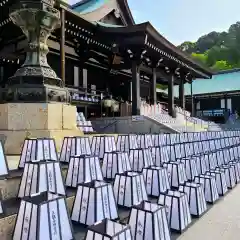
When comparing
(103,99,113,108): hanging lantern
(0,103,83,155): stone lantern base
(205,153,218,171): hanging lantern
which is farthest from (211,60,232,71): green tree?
(0,103,83,155): stone lantern base

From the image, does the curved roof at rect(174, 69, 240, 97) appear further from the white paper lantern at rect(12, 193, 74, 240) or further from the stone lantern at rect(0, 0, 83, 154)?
the white paper lantern at rect(12, 193, 74, 240)

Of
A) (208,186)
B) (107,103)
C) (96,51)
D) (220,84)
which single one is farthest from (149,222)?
(220,84)

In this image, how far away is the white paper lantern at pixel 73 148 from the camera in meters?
3.34

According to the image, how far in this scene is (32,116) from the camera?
436cm

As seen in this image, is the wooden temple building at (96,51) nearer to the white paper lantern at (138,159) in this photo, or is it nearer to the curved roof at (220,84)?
the white paper lantern at (138,159)

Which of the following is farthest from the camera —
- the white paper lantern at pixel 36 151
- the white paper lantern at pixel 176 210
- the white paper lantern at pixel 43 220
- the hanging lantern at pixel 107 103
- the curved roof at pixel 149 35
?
the hanging lantern at pixel 107 103

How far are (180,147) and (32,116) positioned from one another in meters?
2.70

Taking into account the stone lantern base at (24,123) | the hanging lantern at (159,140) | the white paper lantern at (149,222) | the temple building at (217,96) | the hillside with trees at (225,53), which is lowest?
the white paper lantern at (149,222)

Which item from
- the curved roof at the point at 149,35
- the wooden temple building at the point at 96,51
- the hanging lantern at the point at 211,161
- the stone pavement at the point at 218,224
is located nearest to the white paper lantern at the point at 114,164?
the stone pavement at the point at 218,224

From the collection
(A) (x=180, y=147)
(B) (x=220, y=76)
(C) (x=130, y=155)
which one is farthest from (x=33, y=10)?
(B) (x=220, y=76)

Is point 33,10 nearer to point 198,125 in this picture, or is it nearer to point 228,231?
point 228,231

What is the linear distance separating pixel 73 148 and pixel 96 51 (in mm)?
11088

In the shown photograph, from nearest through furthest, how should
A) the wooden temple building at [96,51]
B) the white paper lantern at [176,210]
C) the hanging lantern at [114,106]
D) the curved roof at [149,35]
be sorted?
1. the white paper lantern at [176,210]
2. the wooden temple building at [96,51]
3. the curved roof at [149,35]
4. the hanging lantern at [114,106]

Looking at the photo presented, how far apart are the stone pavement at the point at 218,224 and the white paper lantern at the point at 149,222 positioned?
0.53 meters
